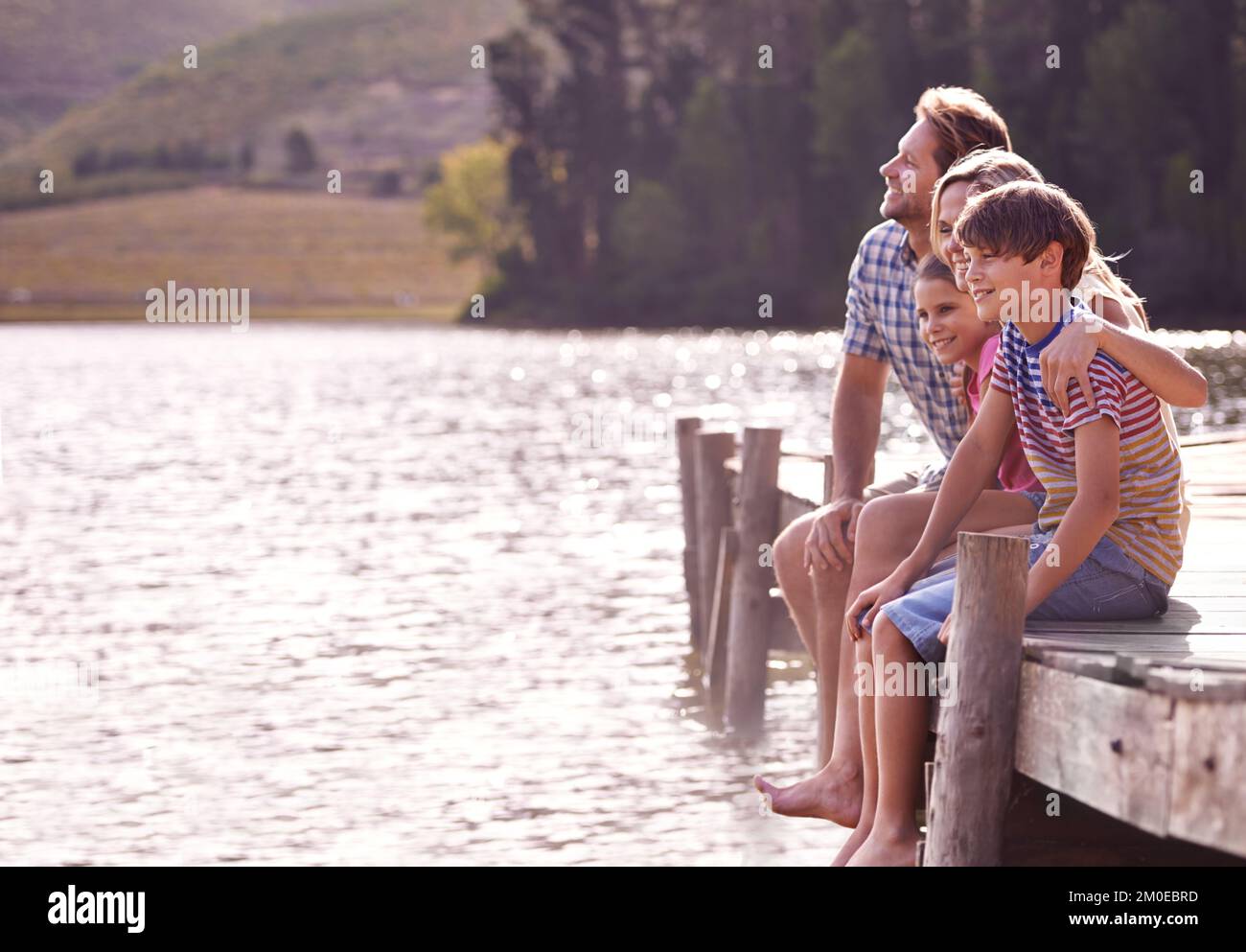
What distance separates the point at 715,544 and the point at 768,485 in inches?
69.3

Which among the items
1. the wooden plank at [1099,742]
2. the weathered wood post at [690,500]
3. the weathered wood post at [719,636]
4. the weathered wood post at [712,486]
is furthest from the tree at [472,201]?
the wooden plank at [1099,742]

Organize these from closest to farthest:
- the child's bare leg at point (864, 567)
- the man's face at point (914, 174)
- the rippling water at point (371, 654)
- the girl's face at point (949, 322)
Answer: the child's bare leg at point (864, 567) → the girl's face at point (949, 322) → the man's face at point (914, 174) → the rippling water at point (371, 654)

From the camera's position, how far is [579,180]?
8281 centimetres

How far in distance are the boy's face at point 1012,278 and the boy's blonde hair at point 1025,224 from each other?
20 mm

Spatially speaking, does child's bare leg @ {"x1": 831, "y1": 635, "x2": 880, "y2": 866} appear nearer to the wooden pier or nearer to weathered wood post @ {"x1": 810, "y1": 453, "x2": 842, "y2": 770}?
the wooden pier

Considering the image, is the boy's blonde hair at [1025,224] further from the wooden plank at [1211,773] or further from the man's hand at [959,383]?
the wooden plank at [1211,773]

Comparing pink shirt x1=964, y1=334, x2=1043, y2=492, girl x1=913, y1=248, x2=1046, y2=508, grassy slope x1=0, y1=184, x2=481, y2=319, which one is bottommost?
pink shirt x1=964, y1=334, x2=1043, y2=492

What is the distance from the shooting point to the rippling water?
8.70 m

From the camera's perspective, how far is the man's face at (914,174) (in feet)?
21.4

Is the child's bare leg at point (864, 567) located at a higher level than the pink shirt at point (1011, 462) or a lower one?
lower

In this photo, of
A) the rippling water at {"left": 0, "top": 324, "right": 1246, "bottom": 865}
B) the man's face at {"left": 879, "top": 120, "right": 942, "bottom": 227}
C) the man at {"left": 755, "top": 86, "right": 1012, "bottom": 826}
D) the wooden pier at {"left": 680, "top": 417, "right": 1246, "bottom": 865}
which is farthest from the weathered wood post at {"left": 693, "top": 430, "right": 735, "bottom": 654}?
the man's face at {"left": 879, "top": 120, "right": 942, "bottom": 227}

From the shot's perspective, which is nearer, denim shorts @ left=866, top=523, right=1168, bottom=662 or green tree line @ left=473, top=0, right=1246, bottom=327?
denim shorts @ left=866, top=523, right=1168, bottom=662

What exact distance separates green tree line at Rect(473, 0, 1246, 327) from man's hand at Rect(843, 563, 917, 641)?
1733 inches
